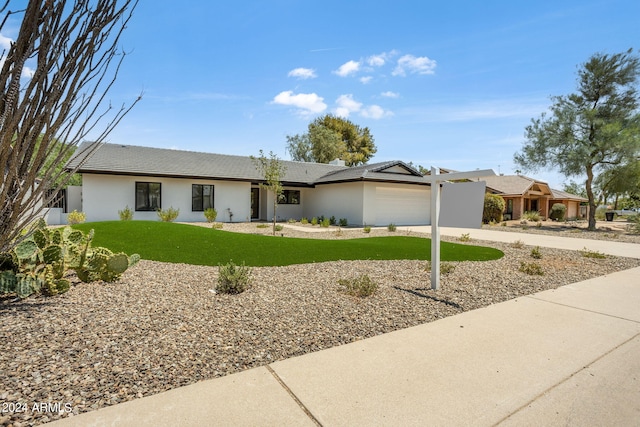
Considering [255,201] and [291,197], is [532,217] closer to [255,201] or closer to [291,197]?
[291,197]

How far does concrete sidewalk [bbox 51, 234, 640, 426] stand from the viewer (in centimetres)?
230

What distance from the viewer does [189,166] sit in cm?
2006

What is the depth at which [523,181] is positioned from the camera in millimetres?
33250

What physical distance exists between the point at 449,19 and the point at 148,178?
54.2 ft

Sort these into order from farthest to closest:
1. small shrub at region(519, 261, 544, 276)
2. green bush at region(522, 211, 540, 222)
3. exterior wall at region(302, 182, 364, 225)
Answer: green bush at region(522, 211, 540, 222)
exterior wall at region(302, 182, 364, 225)
small shrub at region(519, 261, 544, 276)

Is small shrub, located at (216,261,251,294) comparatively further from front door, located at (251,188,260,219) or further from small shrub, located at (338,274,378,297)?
front door, located at (251,188,260,219)

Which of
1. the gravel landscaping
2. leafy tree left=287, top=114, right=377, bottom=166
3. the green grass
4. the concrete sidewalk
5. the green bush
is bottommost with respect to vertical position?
the concrete sidewalk

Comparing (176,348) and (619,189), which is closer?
(176,348)

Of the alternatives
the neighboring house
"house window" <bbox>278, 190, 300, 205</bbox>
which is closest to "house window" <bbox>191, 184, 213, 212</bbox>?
"house window" <bbox>278, 190, 300, 205</bbox>

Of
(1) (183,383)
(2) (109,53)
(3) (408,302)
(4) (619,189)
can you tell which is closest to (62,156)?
(2) (109,53)

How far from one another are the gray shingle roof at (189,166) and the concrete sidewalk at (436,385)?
44.2 ft

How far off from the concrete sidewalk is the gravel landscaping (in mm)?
224

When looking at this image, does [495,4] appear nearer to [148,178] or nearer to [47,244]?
[47,244]

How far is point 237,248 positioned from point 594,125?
25164mm
